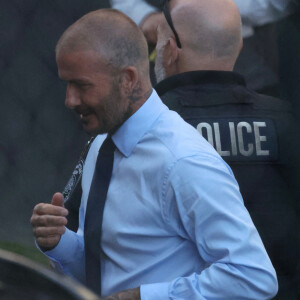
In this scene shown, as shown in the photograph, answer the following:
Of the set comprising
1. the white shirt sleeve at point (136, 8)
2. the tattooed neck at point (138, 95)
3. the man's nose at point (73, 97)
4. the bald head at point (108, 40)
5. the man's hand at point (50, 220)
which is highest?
the bald head at point (108, 40)

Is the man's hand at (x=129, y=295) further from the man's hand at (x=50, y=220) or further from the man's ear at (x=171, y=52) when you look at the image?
the man's ear at (x=171, y=52)

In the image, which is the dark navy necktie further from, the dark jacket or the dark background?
the dark background

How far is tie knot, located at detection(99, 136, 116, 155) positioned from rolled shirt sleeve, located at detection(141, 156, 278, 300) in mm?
187

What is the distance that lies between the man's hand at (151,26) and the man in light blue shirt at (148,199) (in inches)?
36.9

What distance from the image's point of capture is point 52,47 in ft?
9.64

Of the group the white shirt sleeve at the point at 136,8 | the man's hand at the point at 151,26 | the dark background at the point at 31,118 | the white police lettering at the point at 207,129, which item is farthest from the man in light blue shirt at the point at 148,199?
the dark background at the point at 31,118

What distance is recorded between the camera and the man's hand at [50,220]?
1.40 metres

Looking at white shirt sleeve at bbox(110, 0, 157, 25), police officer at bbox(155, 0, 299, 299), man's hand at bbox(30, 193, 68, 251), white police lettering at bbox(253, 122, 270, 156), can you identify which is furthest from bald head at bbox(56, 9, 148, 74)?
white shirt sleeve at bbox(110, 0, 157, 25)

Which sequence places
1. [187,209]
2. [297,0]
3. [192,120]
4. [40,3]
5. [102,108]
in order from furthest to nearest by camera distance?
[40,3] → [297,0] → [192,120] → [102,108] → [187,209]

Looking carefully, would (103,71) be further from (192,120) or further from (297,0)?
(297,0)

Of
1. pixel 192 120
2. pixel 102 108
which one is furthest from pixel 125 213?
pixel 192 120

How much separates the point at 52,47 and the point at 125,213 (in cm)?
162

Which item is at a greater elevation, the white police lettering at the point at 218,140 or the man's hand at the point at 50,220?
the man's hand at the point at 50,220

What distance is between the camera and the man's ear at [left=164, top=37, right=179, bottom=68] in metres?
1.94
